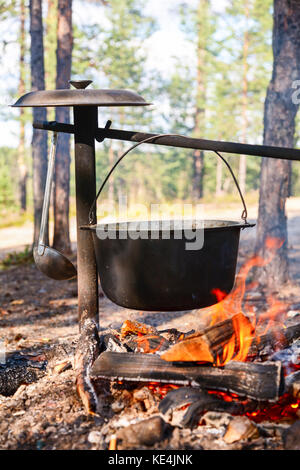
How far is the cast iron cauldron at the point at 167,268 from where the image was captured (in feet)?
7.56

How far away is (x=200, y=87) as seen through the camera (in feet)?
83.4

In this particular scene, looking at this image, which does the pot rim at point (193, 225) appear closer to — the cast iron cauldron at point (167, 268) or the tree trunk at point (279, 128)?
the cast iron cauldron at point (167, 268)

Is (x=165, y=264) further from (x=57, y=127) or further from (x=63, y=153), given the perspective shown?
(x=63, y=153)

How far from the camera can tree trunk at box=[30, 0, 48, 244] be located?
809cm

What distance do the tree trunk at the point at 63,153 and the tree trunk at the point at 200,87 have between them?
Result: 53.4ft

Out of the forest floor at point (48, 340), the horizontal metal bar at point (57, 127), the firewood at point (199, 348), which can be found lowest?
the forest floor at point (48, 340)

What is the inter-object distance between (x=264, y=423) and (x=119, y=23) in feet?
90.4

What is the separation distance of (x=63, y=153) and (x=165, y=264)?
6511 millimetres

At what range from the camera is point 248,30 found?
78.1 ft

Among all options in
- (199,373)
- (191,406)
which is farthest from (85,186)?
(191,406)

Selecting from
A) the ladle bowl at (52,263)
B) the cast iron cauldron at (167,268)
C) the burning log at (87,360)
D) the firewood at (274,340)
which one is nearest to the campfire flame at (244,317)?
the firewood at (274,340)

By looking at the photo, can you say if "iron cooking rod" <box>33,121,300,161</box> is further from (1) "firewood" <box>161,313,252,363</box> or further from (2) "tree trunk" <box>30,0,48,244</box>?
(2) "tree trunk" <box>30,0,48,244</box>

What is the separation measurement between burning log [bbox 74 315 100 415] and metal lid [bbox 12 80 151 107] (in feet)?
4.24
